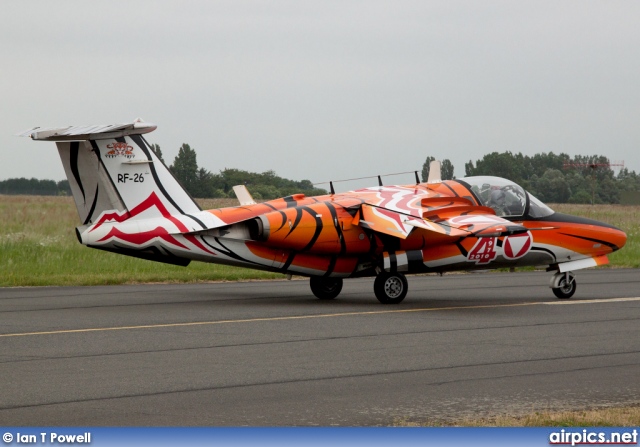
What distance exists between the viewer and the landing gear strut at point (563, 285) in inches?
821

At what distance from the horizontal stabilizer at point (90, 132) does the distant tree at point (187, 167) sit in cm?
1262

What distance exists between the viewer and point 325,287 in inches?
817

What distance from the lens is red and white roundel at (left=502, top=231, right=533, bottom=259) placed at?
20.1m

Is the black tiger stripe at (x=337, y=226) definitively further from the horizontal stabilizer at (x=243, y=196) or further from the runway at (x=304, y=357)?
the horizontal stabilizer at (x=243, y=196)

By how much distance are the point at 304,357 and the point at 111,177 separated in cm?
737

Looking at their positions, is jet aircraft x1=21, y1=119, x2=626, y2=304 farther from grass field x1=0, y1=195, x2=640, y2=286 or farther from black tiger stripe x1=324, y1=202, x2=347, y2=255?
grass field x1=0, y1=195, x2=640, y2=286

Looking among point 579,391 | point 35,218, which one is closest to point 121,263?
point 35,218

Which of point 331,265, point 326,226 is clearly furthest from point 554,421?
point 331,265

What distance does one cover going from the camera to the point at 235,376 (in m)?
11.4

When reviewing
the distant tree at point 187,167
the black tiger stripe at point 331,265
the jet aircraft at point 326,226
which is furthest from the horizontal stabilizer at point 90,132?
the distant tree at point 187,167

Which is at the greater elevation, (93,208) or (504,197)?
(93,208)

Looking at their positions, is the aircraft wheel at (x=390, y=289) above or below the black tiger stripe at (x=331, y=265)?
below

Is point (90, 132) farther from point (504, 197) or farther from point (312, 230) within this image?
point (504, 197)

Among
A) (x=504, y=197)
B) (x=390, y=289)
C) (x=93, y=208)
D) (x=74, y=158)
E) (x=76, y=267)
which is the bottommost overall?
(x=390, y=289)
